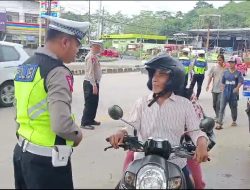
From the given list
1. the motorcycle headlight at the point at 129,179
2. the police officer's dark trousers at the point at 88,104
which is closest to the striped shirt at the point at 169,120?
the motorcycle headlight at the point at 129,179

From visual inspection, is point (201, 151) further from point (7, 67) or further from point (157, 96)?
point (7, 67)

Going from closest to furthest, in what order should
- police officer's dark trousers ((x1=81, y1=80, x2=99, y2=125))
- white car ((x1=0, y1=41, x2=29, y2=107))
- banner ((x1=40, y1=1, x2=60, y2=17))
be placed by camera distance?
police officer's dark trousers ((x1=81, y1=80, x2=99, y2=125)) < white car ((x1=0, y1=41, x2=29, y2=107)) < banner ((x1=40, y1=1, x2=60, y2=17))

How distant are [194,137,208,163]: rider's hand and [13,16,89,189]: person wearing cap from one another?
29.3 inches

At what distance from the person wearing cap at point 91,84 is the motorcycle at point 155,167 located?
15.7 ft

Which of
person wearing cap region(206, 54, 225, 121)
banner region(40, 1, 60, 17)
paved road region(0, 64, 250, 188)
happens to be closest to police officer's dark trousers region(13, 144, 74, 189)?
paved road region(0, 64, 250, 188)

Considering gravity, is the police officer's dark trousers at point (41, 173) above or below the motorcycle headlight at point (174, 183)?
below

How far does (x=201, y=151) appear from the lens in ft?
8.31

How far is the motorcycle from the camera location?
2.11 metres

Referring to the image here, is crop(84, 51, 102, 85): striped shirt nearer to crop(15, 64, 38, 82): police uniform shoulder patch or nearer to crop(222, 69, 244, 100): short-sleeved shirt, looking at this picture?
crop(222, 69, 244, 100): short-sleeved shirt

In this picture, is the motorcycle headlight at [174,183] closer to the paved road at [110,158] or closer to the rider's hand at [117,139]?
the rider's hand at [117,139]

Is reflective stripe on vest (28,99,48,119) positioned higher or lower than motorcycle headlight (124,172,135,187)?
higher

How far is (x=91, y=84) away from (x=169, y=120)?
483 centimetres

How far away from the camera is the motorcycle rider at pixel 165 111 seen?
2.74 meters

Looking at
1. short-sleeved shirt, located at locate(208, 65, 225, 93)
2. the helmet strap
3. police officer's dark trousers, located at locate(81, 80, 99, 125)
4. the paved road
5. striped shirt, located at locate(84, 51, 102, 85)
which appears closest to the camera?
the helmet strap
